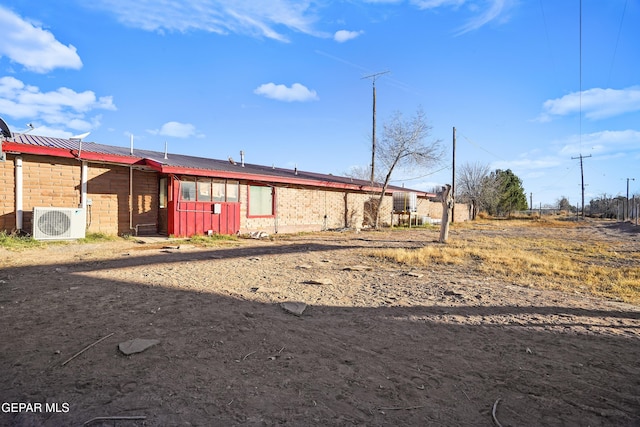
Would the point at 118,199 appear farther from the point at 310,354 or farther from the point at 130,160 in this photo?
the point at 310,354

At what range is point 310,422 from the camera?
82.2 inches

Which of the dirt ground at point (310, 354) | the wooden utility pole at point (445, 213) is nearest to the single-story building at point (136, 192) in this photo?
the dirt ground at point (310, 354)

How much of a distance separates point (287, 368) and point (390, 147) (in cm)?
2038

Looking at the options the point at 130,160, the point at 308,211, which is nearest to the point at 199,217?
the point at 130,160

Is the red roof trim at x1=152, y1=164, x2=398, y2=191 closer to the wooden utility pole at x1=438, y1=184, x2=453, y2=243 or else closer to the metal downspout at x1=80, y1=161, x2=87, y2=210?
the metal downspout at x1=80, y1=161, x2=87, y2=210

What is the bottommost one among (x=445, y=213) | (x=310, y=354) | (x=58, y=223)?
(x=310, y=354)

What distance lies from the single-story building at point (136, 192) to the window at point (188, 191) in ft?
0.12

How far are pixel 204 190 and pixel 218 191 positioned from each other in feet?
1.94

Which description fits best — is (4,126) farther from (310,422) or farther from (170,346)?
(310,422)

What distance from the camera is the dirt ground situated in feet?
7.26

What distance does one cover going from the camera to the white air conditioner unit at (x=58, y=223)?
941cm

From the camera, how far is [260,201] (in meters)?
15.2

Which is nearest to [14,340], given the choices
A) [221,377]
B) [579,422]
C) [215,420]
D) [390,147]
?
[221,377]

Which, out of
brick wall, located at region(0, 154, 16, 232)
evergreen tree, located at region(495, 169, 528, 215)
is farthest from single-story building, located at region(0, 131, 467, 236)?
evergreen tree, located at region(495, 169, 528, 215)
